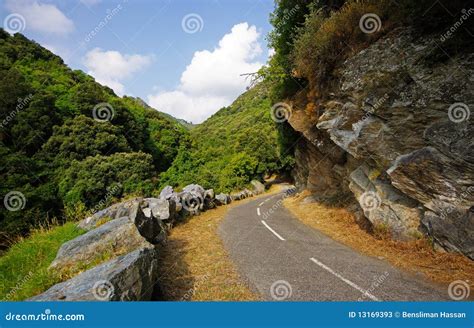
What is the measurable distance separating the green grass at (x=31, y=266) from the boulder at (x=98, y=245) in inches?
12.4

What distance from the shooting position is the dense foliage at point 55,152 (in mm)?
16734

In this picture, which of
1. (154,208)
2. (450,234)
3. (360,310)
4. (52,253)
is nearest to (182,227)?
(154,208)

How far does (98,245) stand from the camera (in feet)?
17.1

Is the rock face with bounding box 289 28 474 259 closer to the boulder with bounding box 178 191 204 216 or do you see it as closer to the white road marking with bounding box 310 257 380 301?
the white road marking with bounding box 310 257 380 301

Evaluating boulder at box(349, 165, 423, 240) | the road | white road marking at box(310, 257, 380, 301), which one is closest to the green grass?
the road

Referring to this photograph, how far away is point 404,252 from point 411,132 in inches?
121

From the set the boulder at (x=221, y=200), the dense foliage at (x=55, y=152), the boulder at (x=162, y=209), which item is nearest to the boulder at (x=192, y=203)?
the boulder at (x=162, y=209)

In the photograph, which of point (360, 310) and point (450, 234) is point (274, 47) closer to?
point (450, 234)

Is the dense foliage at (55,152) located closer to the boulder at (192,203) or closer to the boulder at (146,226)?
the boulder at (192,203)

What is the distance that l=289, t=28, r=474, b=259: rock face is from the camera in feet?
19.1

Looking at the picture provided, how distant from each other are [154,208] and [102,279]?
6.91m

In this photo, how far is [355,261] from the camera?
6453mm

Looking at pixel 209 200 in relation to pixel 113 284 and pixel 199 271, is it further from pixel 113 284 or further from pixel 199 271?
pixel 113 284

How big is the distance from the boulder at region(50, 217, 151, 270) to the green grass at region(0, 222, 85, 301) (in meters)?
0.31
